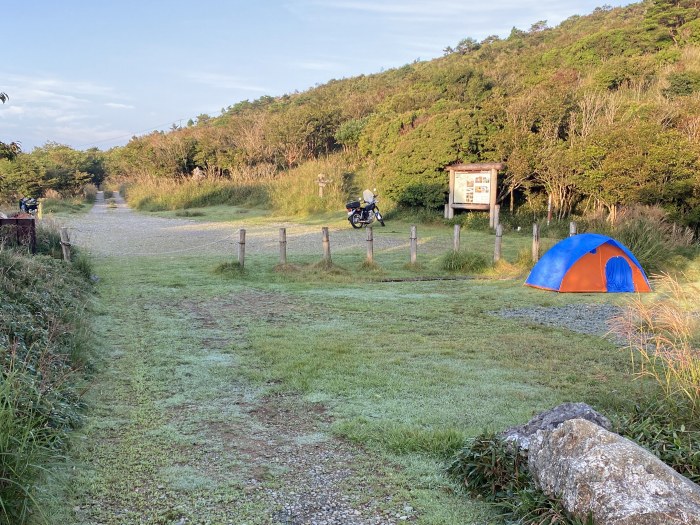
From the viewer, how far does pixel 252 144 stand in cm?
3191

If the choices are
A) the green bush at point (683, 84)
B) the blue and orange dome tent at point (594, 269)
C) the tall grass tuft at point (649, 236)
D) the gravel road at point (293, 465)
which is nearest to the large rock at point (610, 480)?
the gravel road at point (293, 465)

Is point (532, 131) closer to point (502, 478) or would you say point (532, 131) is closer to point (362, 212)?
point (362, 212)

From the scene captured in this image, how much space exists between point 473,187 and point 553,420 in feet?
49.3

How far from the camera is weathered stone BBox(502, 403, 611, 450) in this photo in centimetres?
304

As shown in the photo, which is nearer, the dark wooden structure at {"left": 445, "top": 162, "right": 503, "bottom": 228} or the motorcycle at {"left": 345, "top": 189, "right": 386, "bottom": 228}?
the dark wooden structure at {"left": 445, "top": 162, "right": 503, "bottom": 228}

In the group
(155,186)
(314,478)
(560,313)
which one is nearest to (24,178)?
(155,186)

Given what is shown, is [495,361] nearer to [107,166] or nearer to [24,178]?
[24,178]

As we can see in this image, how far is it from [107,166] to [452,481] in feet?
189

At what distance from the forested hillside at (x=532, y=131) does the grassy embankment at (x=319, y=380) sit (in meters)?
4.85

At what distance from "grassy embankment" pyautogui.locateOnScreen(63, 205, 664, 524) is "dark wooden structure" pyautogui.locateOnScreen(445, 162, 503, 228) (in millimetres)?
8632

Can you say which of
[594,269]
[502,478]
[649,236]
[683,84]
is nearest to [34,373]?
[502,478]

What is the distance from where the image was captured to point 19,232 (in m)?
8.81

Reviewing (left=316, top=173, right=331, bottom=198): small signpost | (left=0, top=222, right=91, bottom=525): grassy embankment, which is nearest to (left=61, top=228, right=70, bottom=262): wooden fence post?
(left=0, top=222, right=91, bottom=525): grassy embankment

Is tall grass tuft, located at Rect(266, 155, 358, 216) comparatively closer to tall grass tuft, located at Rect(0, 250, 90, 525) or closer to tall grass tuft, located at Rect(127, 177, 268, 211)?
tall grass tuft, located at Rect(127, 177, 268, 211)
